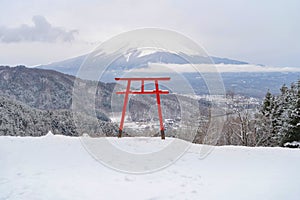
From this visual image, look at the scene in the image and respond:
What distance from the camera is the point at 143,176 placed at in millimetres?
4441

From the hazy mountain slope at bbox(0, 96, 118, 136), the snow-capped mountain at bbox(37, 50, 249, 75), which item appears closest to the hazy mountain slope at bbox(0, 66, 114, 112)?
the hazy mountain slope at bbox(0, 96, 118, 136)

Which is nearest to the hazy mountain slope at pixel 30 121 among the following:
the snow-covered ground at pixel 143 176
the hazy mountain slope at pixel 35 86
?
the hazy mountain slope at pixel 35 86

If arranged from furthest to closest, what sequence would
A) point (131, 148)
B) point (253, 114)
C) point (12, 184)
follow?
point (253, 114) < point (131, 148) < point (12, 184)

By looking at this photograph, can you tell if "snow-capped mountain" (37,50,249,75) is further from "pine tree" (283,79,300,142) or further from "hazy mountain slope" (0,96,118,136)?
"hazy mountain slope" (0,96,118,136)

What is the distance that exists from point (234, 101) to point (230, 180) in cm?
1125

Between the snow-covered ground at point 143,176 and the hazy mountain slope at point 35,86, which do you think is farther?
the hazy mountain slope at point 35,86

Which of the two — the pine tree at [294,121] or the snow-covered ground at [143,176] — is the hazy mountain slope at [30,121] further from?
the snow-covered ground at [143,176]

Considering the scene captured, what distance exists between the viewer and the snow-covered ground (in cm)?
372

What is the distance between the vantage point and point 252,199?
3.73m

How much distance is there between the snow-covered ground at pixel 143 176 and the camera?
372 centimetres

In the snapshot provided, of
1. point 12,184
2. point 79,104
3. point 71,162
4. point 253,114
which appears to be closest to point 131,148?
point 71,162

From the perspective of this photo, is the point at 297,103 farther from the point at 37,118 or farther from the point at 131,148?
the point at 37,118

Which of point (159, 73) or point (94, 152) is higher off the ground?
point (159, 73)

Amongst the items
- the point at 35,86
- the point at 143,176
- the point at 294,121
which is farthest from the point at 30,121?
the point at 143,176
